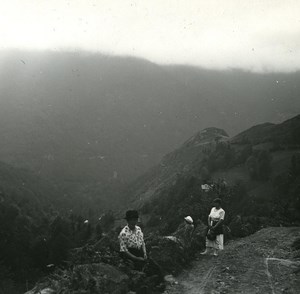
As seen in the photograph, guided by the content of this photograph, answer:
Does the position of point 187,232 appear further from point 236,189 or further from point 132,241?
point 236,189

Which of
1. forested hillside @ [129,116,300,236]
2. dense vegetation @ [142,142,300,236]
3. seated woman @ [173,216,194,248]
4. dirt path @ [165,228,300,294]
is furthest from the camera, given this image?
forested hillside @ [129,116,300,236]

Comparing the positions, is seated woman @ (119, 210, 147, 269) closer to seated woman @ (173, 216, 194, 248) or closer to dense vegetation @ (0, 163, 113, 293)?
seated woman @ (173, 216, 194, 248)

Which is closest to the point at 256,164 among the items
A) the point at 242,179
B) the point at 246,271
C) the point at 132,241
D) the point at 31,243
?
the point at 242,179

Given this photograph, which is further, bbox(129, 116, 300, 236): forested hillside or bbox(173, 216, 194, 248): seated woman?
bbox(129, 116, 300, 236): forested hillside

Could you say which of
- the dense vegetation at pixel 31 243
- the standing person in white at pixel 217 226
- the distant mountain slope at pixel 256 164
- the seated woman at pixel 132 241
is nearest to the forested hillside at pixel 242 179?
the distant mountain slope at pixel 256 164

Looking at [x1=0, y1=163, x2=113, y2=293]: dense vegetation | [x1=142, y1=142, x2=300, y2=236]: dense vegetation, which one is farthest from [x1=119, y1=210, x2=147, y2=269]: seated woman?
[x1=0, y1=163, x2=113, y2=293]: dense vegetation

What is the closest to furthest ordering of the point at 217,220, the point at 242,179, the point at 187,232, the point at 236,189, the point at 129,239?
the point at 129,239, the point at 217,220, the point at 187,232, the point at 236,189, the point at 242,179
